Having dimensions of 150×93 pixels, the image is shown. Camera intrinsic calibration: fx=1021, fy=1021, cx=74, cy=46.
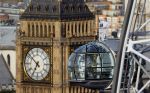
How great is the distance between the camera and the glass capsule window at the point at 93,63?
3997 centimetres

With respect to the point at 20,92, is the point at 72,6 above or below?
above

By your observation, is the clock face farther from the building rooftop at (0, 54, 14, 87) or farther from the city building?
the city building

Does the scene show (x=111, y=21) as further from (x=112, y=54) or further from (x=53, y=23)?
(x=112, y=54)

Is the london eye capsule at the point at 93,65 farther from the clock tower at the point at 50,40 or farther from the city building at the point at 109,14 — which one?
the city building at the point at 109,14

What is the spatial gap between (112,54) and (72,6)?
61.8ft

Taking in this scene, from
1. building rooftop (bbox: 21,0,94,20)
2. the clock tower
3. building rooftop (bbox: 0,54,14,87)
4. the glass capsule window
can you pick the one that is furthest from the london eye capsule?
building rooftop (bbox: 0,54,14,87)

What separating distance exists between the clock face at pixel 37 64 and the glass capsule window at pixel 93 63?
16258mm

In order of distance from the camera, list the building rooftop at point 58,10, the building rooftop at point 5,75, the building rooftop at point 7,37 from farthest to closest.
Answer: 1. the building rooftop at point 7,37
2. the building rooftop at point 5,75
3. the building rooftop at point 58,10

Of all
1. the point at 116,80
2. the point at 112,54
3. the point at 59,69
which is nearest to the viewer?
the point at 116,80

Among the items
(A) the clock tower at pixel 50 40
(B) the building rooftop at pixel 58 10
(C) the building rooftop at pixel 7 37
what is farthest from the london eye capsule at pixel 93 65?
(C) the building rooftop at pixel 7 37

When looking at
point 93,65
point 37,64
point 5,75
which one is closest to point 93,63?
point 93,65

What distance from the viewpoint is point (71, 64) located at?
133 feet

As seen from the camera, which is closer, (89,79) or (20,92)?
(89,79)

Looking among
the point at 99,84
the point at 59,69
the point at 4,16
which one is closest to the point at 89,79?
the point at 99,84
